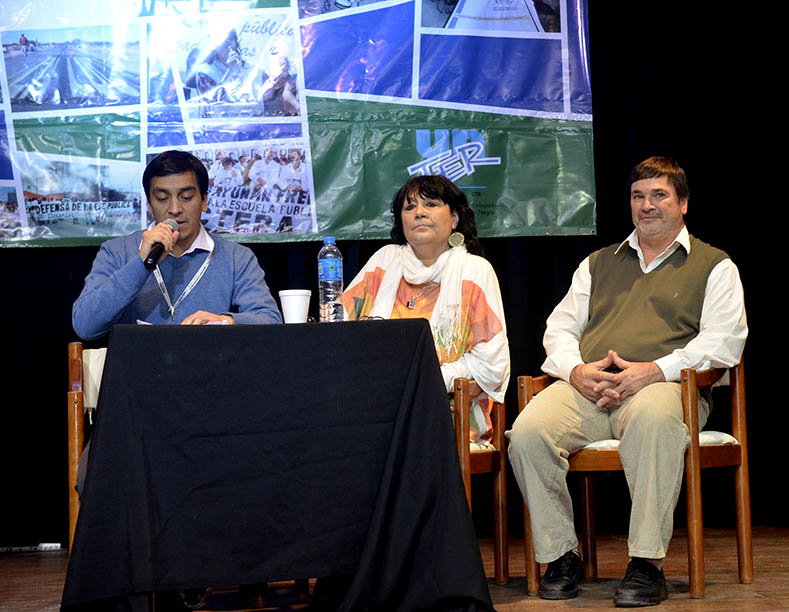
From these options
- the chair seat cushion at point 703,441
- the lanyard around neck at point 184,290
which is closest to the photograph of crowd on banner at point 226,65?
the lanyard around neck at point 184,290

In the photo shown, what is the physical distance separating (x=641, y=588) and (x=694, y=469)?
0.36 m

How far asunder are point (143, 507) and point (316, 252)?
1.82m

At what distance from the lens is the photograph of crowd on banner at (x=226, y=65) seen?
3268mm

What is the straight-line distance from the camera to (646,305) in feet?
8.94

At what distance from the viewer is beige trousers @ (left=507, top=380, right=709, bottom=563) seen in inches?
93.7

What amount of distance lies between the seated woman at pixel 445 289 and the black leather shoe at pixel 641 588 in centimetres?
56

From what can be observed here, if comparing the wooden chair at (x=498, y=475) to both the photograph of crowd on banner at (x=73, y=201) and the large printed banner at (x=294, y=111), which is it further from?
the photograph of crowd on banner at (x=73, y=201)

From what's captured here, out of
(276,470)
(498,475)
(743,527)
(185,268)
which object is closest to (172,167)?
(185,268)

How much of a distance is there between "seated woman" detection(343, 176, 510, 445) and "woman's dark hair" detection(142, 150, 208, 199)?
594 millimetres

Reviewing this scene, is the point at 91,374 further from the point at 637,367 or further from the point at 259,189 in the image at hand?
the point at 637,367

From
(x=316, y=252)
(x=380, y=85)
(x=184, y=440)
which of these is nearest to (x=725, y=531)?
(x=316, y=252)

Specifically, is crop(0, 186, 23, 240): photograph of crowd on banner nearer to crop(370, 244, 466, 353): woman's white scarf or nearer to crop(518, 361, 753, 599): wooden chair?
crop(370, 244, 466, 353): woman's white scarf

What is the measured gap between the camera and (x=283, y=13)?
330 centimetres

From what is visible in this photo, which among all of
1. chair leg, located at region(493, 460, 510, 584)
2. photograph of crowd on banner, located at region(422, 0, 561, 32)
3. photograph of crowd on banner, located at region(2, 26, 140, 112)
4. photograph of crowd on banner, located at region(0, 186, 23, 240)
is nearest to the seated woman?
chair leg, located at region(493, 460, 510, 584)
